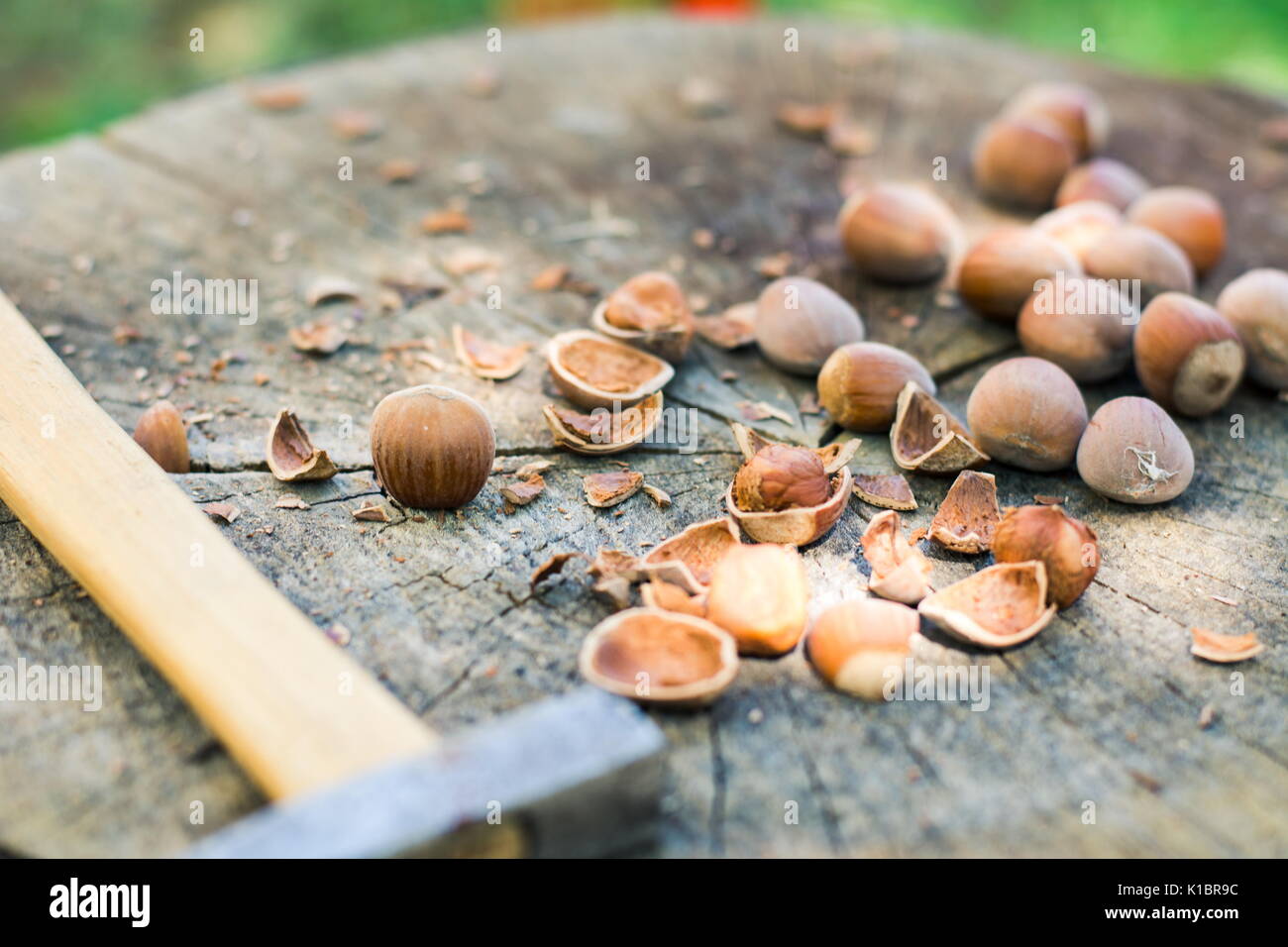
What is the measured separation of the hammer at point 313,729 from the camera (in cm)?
109

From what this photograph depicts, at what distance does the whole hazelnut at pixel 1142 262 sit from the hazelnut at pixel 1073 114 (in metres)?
0.60

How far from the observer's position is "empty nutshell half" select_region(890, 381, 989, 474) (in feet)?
6.12

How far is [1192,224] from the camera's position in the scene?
235 cm

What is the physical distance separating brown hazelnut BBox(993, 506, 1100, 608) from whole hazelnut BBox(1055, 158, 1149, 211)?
3.84 ft

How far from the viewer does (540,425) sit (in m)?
1.96

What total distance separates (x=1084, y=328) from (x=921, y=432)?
39 centimetres

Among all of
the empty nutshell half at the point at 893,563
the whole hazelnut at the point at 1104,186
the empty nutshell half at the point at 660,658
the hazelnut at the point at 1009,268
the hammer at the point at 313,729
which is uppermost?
the whole hazelnut at the point at 1104,186

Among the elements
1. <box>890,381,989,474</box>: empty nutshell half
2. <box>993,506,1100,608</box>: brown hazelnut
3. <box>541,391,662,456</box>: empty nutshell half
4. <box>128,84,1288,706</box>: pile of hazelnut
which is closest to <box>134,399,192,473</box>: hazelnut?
<box>128,84,1288,706</box>: pile of hazelnut

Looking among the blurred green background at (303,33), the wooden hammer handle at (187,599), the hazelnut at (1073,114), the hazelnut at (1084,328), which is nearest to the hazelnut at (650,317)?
the hazelnut at (1084,328)

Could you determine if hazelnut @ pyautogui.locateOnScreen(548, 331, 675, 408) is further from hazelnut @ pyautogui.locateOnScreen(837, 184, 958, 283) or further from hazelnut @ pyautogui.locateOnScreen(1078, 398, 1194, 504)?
hazelnut @ pyautogui.locateOnScreen(1078, 398, 1194, 504)

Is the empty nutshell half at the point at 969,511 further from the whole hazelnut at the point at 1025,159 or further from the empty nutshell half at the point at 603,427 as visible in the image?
the whole hazelnut at the point at 1025,159

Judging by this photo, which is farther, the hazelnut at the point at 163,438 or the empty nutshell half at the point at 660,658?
the hazelnut at the point at 163,438
